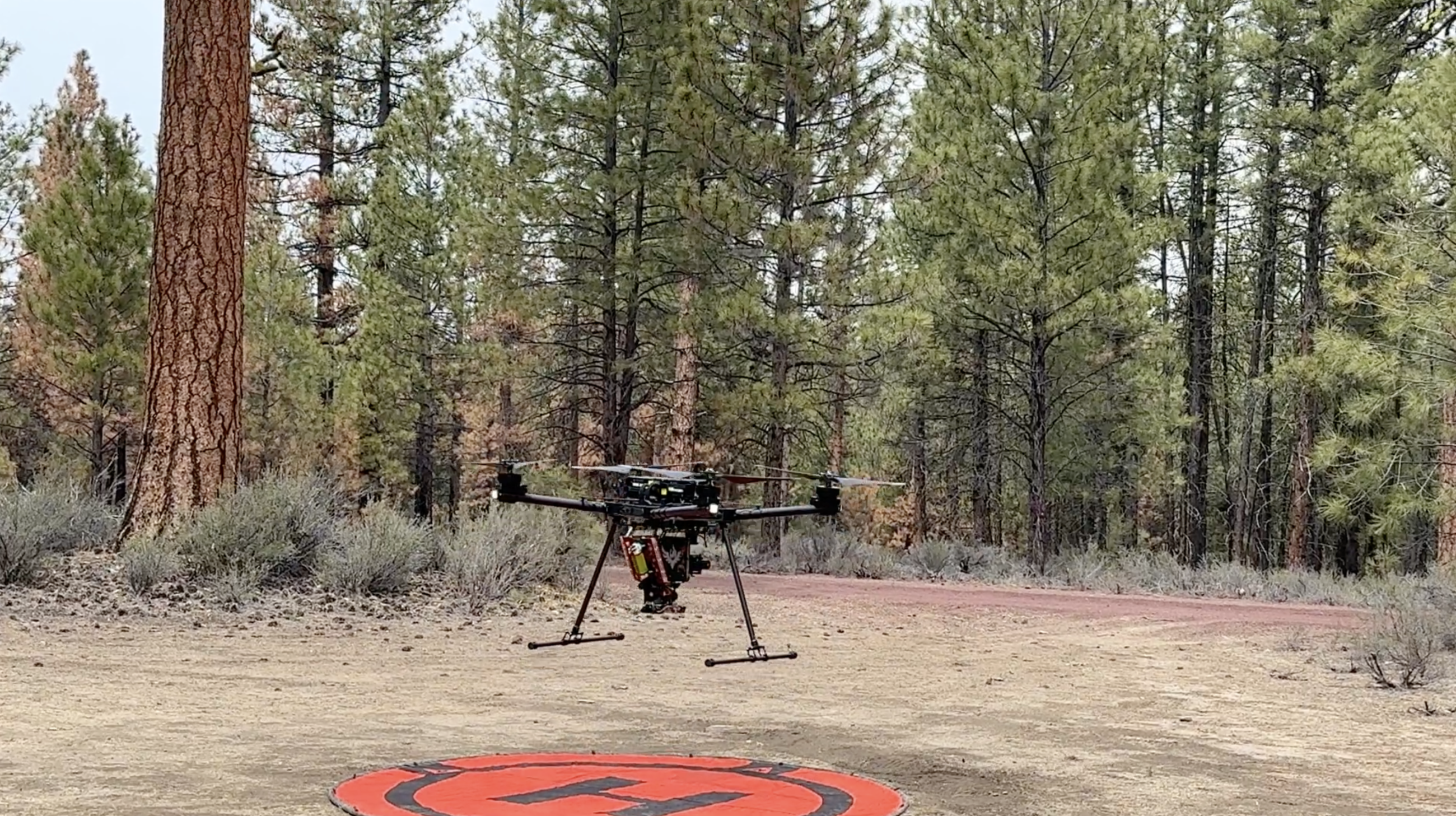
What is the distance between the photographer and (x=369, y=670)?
8383mm

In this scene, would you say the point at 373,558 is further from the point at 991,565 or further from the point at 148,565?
the point at 991,565

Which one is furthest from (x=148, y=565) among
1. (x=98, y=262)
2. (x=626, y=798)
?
(x=98, y=262)

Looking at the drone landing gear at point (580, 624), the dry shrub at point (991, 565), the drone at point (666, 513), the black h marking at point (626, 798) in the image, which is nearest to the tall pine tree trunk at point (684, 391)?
the dry shrub at point (991, 565)

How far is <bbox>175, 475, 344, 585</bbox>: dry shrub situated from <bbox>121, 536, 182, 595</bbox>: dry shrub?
0.67 feet

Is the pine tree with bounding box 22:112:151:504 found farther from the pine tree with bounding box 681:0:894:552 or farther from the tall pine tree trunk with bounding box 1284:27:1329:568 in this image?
the tall pine tree trunk with bounding box 1284:27:1329:568

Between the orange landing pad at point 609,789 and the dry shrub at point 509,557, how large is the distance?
6063mm

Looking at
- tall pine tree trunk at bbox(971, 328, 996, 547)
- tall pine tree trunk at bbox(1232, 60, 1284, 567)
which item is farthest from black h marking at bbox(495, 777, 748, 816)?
tall pine tree trunk at bbox(1232, 60, 1284, 567)

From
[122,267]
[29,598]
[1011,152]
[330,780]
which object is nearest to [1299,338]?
[1011,152]

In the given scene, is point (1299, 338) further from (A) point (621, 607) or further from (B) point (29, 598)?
(B) point (29, 598)

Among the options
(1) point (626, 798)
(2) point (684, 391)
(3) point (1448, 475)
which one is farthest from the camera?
(2) point (684, 391)

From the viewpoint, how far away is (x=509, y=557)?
41.5ft

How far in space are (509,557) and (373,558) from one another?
134cm

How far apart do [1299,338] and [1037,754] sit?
75.8 ft

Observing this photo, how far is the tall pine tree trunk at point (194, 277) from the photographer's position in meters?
12.1
